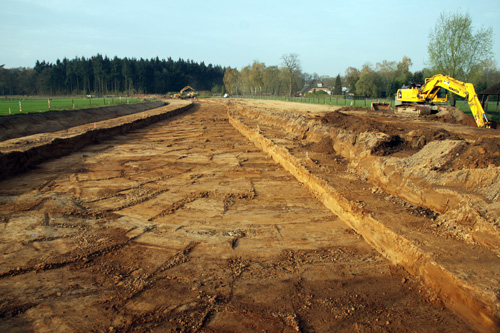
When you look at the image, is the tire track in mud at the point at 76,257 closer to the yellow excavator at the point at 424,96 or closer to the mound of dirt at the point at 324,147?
the mound of dirt at the point at 324,147

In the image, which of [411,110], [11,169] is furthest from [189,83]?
[11,169]

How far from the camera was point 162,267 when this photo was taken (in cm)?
397

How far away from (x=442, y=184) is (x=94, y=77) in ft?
349

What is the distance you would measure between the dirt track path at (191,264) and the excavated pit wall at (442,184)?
1128 millimetres

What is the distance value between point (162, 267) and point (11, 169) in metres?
6.59

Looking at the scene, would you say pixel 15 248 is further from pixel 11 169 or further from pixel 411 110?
pixel 411 110

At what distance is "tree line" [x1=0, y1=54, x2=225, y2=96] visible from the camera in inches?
3499

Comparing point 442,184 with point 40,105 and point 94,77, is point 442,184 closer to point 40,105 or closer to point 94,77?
point 40,105

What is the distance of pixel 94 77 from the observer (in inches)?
3851

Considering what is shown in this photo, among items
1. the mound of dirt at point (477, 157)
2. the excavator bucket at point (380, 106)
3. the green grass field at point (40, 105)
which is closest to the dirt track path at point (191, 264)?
the mound of dirt at point (477, 157)

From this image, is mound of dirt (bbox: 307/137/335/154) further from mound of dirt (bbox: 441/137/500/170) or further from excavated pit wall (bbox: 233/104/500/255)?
mound of dirt (bbox: 441/137/500/170)

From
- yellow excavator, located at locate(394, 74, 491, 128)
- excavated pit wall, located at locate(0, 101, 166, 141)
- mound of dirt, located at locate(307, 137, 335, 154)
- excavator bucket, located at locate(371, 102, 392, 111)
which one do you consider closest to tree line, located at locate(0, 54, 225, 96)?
excavated pit wall, located at locate(0, 101, 166, 141)

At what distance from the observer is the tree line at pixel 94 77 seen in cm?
8888

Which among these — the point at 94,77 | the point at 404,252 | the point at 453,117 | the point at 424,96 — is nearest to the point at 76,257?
the point at 404,252
